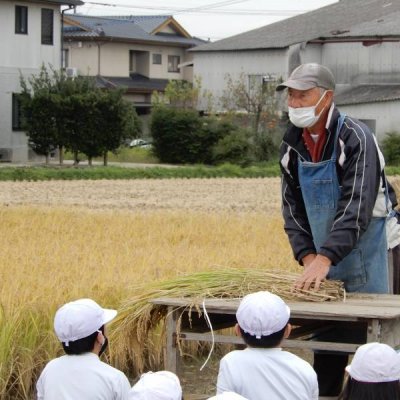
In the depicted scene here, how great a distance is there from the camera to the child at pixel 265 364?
13.0ft

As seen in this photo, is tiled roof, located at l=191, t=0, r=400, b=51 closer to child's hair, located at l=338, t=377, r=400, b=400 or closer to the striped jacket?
the striped jacket

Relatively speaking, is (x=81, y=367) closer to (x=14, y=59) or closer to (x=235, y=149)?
(x=235, y=149)

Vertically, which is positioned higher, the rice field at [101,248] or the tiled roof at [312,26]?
the tiled roof at [312,26]

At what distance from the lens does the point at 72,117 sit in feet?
107

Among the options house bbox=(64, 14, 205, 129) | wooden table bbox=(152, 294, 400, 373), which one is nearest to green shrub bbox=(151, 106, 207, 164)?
house bbox=(64, 14, 205, 129)

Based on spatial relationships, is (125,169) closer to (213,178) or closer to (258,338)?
(213,178)

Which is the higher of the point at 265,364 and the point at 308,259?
the point at 308,259

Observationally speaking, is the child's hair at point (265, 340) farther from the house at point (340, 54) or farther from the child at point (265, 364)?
the house at point (340, 54)

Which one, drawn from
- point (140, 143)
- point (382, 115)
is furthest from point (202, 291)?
point (140, 143)

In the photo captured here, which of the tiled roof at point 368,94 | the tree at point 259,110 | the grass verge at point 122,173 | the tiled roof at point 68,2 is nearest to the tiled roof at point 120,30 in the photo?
the tree at point 259,110

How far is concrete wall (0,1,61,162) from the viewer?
35656 mm

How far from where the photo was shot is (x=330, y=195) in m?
5.04

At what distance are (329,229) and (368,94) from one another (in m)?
35.5

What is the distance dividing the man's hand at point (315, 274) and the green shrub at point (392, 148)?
31836 millimetres
